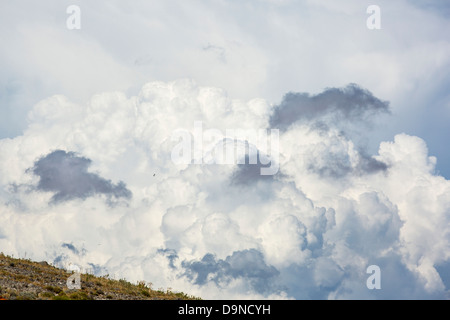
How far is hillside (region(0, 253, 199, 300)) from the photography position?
4878 cm

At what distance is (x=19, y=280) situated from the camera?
53.5 metres

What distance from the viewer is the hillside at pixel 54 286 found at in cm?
4878

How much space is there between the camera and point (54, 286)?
5394 cm
